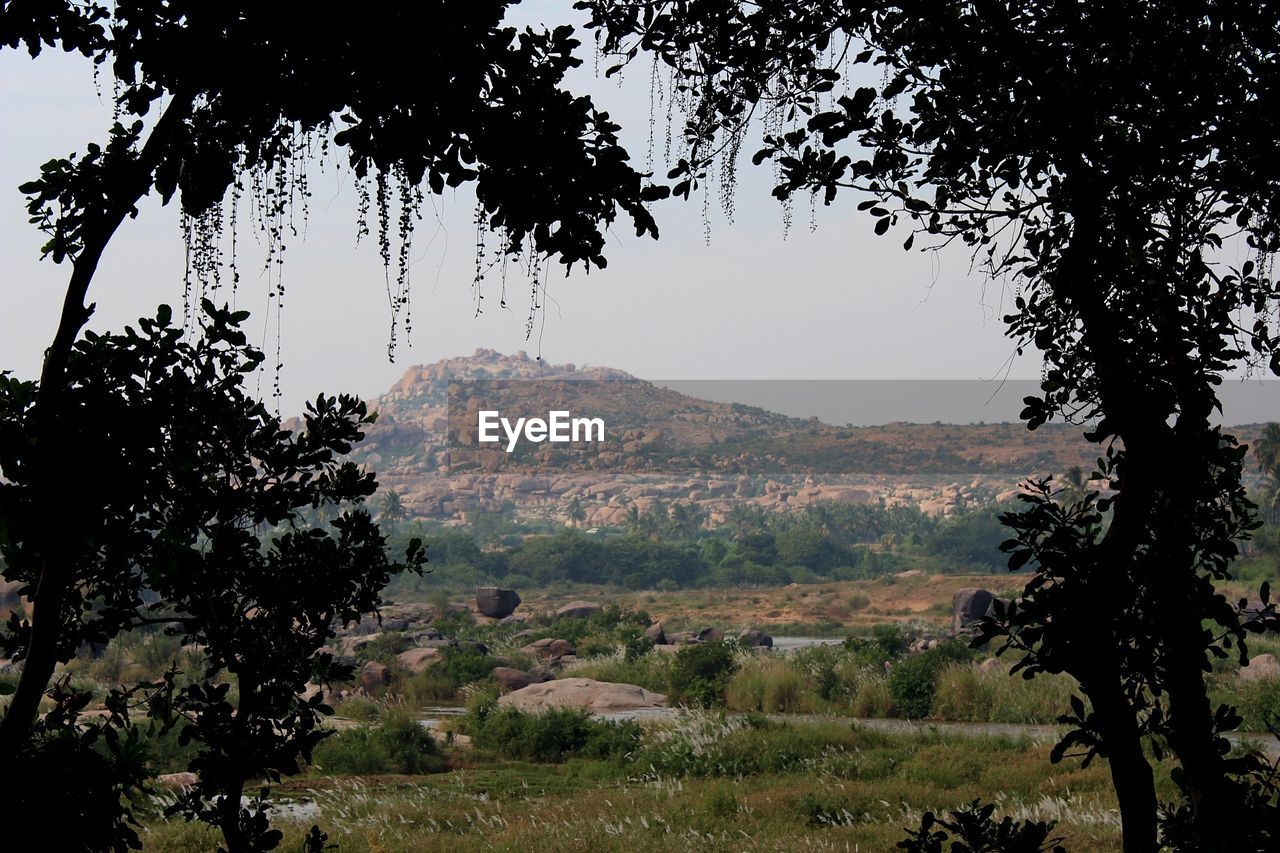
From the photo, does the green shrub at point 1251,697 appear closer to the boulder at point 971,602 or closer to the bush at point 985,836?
the boulder at point 971,602

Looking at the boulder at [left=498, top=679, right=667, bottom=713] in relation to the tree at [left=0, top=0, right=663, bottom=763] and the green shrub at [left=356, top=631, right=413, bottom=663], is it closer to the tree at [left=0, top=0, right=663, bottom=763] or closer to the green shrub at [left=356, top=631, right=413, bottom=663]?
the green shrub at [left=356, top=631, right=413, bottom=663]

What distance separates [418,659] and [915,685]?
1250cm

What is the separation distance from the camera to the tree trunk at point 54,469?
7.41 feet

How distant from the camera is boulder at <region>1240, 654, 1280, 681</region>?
21.3 m

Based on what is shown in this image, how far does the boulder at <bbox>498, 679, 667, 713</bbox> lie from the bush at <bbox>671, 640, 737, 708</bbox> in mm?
467

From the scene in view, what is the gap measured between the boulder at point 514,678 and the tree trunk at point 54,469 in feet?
77.6

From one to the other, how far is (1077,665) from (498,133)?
1.78m

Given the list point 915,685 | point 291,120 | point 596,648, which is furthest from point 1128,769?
point 596,648

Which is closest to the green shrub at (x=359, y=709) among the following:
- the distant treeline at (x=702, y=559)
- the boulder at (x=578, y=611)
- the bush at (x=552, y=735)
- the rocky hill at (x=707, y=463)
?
the bush at (x=552, y=735)

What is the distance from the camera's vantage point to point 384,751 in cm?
1641

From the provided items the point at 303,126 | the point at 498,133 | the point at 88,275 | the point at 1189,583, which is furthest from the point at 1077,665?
the point at 88,275

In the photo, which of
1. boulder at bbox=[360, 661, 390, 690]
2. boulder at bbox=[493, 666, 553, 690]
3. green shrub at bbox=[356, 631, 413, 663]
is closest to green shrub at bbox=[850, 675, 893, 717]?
boulder at bbox=[493, 666, 553, 690]

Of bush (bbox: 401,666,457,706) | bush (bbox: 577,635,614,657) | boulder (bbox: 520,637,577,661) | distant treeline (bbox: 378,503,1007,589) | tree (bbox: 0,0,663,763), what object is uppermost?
tree (bbox: 0,0,663,763)

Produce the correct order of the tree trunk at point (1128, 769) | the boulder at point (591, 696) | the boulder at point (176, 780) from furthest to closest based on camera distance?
1. the boulder at point (591, 696)
2. the boulder at point (176, 780)
3. the tree trunk at point (1128, 769)
